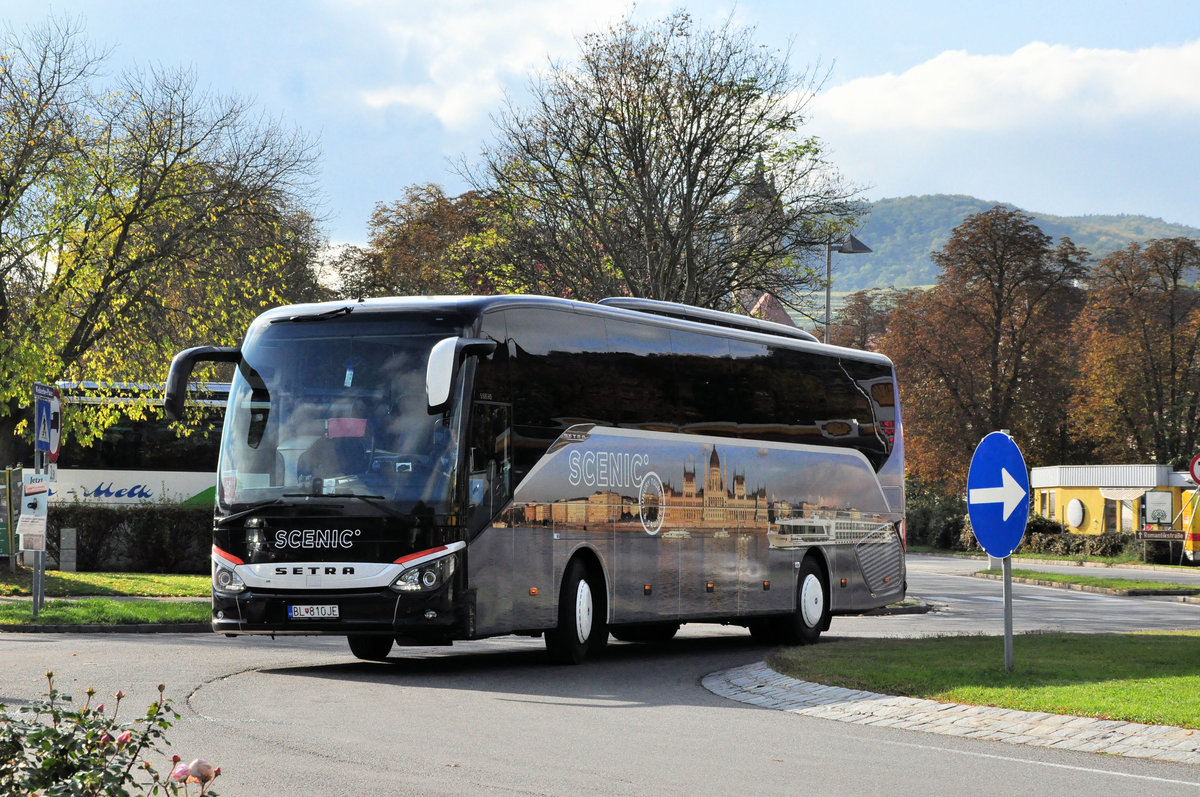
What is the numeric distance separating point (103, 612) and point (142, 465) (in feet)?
55.2

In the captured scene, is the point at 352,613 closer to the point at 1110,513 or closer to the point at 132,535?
the point at 132,535

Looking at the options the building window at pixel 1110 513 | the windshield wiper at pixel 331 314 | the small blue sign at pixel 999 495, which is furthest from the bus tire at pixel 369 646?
the building window at pixel 1110 513

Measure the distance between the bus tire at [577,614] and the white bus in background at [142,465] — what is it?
22042 mm

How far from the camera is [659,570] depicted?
17.1 metres

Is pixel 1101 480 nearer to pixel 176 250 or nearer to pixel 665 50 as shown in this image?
pixel 665 50

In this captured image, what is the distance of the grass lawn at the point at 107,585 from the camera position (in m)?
26.0

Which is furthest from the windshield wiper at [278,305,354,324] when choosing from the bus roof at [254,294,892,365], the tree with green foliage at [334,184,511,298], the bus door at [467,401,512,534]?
the tree with green foliage at [334,184,511,298]

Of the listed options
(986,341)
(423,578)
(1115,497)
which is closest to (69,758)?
(423,578)

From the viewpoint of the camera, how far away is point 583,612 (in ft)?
52.1

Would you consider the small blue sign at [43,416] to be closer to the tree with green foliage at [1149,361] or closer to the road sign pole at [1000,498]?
the road sign pole at [1000,498]

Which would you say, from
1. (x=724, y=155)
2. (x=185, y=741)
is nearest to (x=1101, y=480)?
(x=724, y=155)

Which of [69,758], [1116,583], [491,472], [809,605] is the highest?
[491,472]

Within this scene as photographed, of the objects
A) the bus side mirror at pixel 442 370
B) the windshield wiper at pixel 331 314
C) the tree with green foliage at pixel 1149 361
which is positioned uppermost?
the tree with green foliage at pixel 1149 361

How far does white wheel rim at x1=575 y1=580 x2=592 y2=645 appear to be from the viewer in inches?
620
